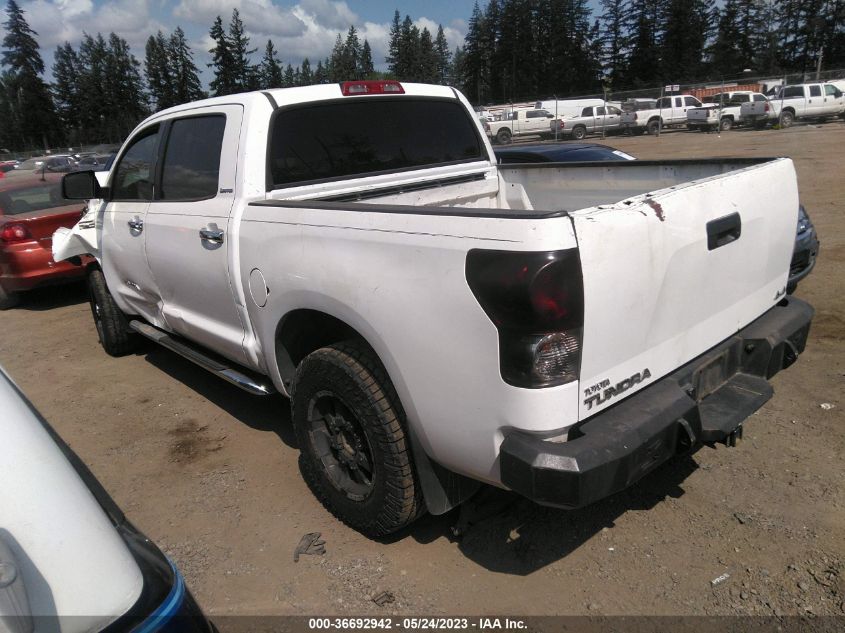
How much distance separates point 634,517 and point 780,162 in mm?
1820

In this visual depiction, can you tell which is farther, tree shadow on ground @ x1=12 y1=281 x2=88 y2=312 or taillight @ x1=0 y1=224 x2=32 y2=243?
tree shadow on ground @ x1=12 y1=281 x2=88 y2=312

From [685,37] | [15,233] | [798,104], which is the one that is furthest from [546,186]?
[685,37]

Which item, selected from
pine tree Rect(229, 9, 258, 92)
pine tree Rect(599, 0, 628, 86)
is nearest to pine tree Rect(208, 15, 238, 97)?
pine tree Rect(229, 9, 258, 92)

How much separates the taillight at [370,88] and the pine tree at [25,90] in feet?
308

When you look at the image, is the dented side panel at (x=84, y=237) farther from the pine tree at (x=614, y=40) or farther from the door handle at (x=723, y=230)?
the pine tree at (x=614, y=40)

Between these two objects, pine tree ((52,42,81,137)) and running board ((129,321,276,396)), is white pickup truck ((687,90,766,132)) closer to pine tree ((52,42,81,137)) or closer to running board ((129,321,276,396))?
running board ((129,321,276,396))

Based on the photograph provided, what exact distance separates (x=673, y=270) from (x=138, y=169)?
373 centimetres

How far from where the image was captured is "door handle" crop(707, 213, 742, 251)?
251cm

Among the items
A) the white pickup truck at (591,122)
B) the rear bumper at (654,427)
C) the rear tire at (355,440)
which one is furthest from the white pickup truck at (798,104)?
the rear tire at (355,440)

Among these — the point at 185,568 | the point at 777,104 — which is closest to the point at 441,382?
the point at 185,568

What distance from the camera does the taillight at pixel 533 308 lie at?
198 cm

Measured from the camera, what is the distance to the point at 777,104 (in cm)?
3028

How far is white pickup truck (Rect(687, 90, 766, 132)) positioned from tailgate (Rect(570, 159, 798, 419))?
3206cm

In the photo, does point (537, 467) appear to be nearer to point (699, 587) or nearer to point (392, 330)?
point (392, 330)
